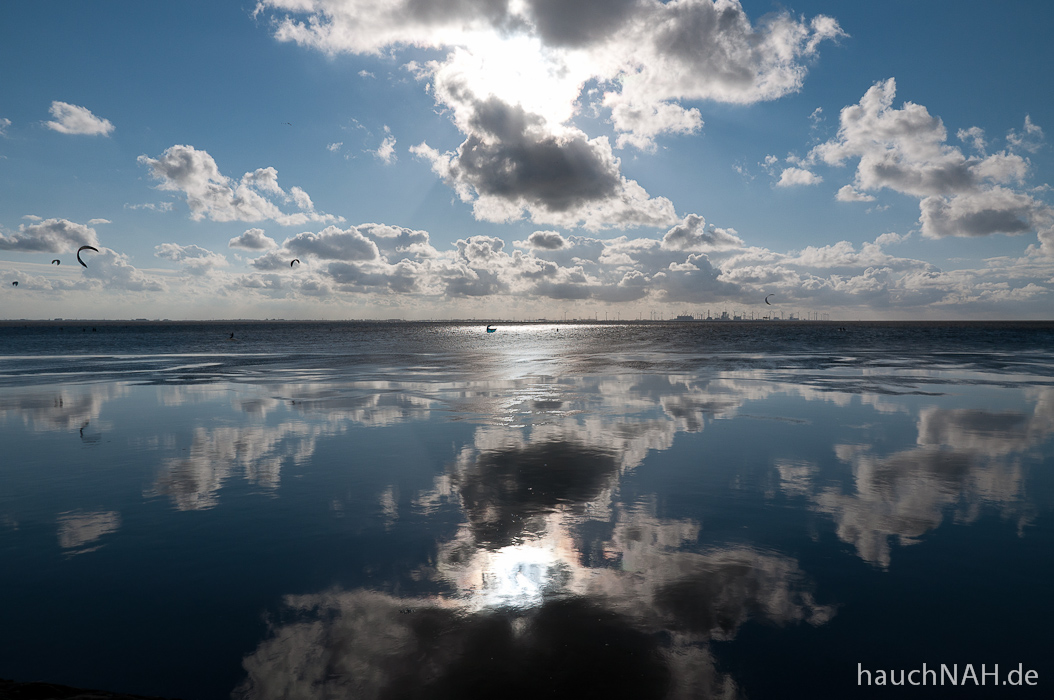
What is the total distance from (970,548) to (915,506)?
198 centimetres

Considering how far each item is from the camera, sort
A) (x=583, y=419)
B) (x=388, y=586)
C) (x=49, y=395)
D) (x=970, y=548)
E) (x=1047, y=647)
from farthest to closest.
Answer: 1. (x=49, y=395)
2. (x=583, y=419)
3. (x=970, y=548)
4. (x=388, y=586)
5. (x=1047, y=647)

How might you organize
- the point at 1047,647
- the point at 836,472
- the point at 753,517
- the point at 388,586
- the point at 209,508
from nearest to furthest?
the point at 1047,647 → the point at 388,586 → the point at 753,517 → the point at 209,508 → the point at 836,472

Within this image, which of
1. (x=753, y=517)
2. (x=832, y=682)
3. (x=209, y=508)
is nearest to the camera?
(x=832, y=682)

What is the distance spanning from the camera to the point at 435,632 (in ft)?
21.3

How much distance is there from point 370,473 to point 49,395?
→ 81.4 ft

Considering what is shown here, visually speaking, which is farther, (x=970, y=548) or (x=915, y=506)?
(x=915, y=506)

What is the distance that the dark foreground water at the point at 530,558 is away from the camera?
5.98 m

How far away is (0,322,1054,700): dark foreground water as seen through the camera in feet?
19.6

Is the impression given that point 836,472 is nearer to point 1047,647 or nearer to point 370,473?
point 1047,647

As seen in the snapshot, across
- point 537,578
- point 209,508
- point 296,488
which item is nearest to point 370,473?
point 296,488

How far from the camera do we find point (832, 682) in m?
5.77

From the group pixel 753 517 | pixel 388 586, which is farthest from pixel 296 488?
pixel 753 517

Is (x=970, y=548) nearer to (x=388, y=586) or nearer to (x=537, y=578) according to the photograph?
(x=537, y=578)

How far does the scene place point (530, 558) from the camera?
8.52 m
